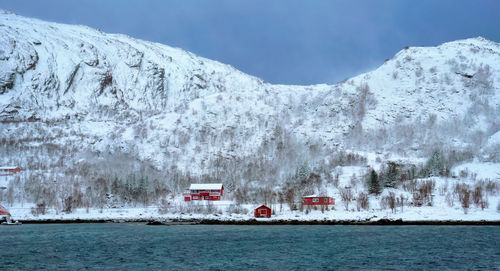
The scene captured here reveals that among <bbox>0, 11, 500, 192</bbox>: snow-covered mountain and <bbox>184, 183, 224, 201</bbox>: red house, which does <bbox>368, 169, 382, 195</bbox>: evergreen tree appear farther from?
<bbox>184, 183, 224, 201</bbox>: red house

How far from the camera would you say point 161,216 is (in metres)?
93.8

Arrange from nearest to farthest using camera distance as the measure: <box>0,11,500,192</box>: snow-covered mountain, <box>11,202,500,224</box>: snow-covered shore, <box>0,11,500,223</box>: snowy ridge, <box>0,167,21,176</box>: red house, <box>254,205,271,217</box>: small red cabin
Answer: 1. <box>11,202,500,224</box>: snow-covered shore
2. <box>254,205,271,217</box>: small red cabin
3. <box>0,11,500,223</box>: snowy ridge
4. <box>0,167,21,176</box>: red house
5. <box>0,11,500,192</box>: snow-covered mountain

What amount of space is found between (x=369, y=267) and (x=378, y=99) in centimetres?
15715

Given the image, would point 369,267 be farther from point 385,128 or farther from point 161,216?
point 385,128

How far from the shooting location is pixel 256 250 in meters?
46.9

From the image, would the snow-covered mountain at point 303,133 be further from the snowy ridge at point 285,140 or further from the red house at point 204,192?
the red house at point 204,192

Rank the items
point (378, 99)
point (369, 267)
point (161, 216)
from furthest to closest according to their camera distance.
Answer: point (378, 99)
point (161, 216)
point (369, 267)

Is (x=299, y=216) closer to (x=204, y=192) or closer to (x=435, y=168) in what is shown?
(x=204, y=192)

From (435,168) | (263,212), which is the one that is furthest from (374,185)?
(263,212)

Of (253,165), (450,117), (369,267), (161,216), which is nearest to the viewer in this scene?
(369,267)

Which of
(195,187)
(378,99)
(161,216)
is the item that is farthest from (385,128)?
(161,216)

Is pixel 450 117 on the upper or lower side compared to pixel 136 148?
upper

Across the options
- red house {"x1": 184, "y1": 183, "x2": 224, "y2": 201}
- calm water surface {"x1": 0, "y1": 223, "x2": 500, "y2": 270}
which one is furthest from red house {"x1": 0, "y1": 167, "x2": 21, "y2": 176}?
calm water surface {"x1": 0, "y1": 223, "x2": 500, "y2": 270}

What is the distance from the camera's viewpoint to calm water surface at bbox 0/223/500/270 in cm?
3809
